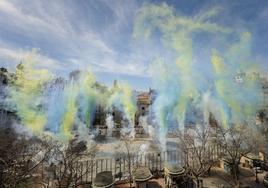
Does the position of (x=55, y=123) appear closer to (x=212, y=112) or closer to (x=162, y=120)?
(x=162, y=120)

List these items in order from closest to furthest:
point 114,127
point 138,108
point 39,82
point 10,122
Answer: point 39,82, point 10,122, point 114,127, point 138,108

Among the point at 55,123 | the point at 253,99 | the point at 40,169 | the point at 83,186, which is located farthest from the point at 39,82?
the point at 253,99

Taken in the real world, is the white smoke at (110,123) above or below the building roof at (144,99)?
below

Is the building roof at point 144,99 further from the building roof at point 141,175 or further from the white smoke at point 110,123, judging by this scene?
the building roof at point 141,175

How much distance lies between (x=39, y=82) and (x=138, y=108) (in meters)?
29.5

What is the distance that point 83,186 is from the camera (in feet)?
41.0

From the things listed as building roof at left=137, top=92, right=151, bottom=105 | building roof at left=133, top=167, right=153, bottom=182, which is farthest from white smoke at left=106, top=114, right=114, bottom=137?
building roof at left=133, top=167, right=153, bottom=182

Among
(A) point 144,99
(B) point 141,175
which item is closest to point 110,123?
(A) point 144,99

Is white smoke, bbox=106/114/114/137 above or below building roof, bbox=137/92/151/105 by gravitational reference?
below

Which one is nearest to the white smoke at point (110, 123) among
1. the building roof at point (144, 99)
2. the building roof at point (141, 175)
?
the building roof at point (144, 99)

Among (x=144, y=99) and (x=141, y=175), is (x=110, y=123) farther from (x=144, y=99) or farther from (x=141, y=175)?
(x=141, y=175)

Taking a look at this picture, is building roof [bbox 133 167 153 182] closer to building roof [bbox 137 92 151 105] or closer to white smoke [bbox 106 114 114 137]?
white smoke [bbox 106 114 114 137]

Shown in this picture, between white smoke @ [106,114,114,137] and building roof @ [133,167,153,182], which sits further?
white smoke @ [106,114,114,137]

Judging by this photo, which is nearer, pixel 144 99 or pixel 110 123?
pixel 110 123
